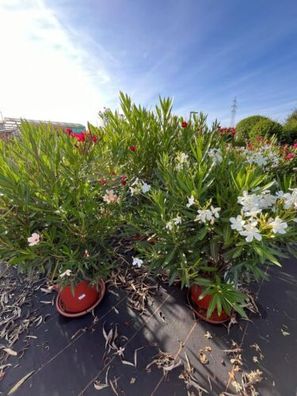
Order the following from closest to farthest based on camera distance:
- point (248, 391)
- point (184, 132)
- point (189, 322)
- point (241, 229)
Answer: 1. point (241, 229)
2. point (248, 391)
3. point (189, 322)
4. point (184, 132)

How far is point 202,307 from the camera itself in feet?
4.69

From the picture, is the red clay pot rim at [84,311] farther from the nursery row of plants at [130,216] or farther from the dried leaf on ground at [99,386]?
the dried leaf on ground at [99,386]

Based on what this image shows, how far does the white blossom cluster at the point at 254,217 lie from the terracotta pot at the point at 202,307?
2.53 ft

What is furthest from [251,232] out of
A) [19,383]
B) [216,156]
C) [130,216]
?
[19,383]

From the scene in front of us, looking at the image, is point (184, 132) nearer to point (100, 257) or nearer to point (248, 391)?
point (100, 257)

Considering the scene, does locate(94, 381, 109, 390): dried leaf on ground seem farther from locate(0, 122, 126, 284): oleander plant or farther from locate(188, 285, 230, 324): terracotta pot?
locate(188, 285, 230, 324): terracotta pot

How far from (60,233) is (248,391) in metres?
1.36

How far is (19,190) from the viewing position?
106cm

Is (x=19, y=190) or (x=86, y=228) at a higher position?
(x=19, y=190)

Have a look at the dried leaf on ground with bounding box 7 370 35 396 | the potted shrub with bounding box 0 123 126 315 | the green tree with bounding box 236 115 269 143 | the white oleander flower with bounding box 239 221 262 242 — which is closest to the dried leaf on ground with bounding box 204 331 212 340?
Answer: the potted shrub with bounding box 0 123 126 315

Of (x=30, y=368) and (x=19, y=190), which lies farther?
(x=30, y=368)

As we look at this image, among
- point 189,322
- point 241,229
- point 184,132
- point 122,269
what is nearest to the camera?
point 241,229

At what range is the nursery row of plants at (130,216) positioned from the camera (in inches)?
39.9

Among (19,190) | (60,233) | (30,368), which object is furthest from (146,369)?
(19,190)
